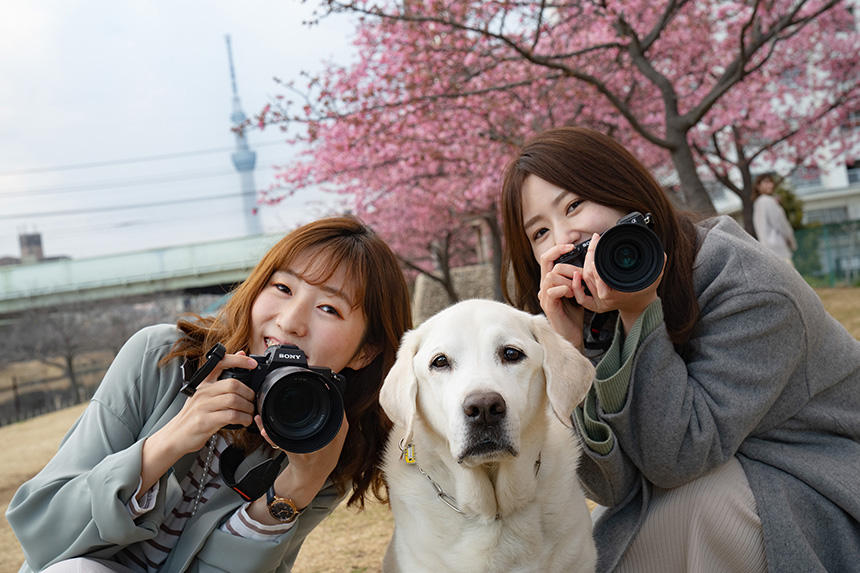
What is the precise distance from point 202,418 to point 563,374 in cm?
114

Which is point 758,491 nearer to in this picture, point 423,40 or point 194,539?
point 194,539

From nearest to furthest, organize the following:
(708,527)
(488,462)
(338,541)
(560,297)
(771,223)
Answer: (488,462)
(708,527)
(560,297)
(338,541)
(771,223)

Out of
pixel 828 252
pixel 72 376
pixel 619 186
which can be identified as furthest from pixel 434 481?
pixel 72 376

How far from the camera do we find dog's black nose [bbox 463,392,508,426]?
1.95 m

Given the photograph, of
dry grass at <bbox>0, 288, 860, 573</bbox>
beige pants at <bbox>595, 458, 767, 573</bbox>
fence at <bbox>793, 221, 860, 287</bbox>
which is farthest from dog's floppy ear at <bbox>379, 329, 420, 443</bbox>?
fence at <bbox>793, 221, 860, 287</bbox>

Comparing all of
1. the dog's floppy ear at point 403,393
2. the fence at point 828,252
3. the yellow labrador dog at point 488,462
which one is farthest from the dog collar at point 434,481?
the fence at point 828,252

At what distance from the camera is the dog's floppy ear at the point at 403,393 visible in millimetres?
2188

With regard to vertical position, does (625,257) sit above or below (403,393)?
above

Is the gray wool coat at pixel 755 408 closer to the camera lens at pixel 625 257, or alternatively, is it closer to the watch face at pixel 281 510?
the camera lens at pixel 625 257

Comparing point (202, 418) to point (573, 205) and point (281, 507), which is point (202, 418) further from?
point (573, 205)

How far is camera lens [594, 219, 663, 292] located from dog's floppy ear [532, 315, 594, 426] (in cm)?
27

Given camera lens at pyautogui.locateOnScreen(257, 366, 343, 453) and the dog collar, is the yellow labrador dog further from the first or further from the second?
camera lens at pyautogui.locateOnScreen(257, 366, 343, 453)

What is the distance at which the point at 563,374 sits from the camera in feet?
7.04

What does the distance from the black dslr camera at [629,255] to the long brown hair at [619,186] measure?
1.02 ft
